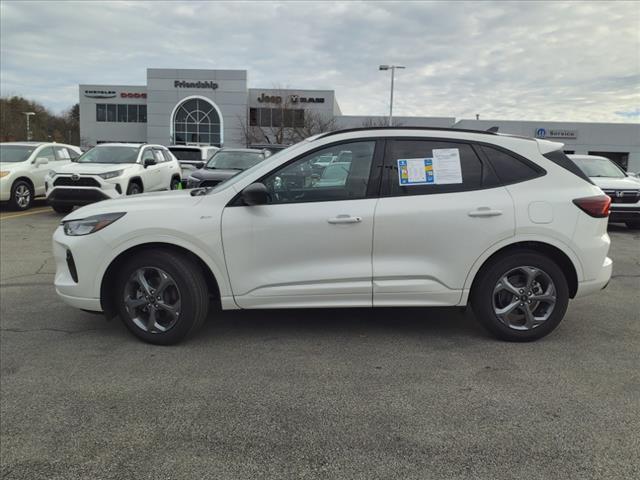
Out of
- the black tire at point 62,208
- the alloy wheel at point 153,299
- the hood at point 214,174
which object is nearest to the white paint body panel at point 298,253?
the alloy wheel at point 153,299

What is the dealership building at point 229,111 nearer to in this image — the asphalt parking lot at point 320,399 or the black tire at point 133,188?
the black tire at point 133,188

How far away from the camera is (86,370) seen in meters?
3.75

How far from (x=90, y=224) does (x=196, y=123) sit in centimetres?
5920

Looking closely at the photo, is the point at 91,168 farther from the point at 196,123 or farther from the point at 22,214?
the point at 196,123

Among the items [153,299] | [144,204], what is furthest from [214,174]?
[153,299]

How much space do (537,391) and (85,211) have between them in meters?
3.68

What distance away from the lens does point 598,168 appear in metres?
12.4

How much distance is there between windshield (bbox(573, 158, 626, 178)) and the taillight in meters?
8.70

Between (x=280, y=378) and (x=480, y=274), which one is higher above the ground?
(x=480, y=274)

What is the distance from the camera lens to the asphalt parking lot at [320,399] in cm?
263

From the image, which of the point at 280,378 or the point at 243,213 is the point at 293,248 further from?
the point at 280,378

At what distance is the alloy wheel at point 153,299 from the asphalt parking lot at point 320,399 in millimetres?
214

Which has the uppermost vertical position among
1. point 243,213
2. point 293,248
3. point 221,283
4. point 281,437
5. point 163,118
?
point 163,118

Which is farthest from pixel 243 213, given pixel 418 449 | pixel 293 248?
pixel 418 449
